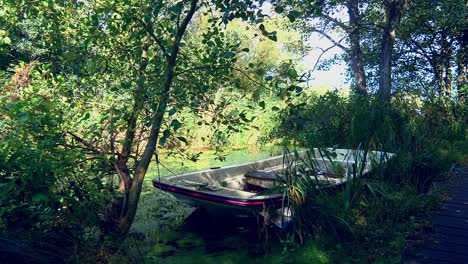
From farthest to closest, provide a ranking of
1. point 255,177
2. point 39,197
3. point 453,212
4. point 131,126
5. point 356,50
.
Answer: point 356,50 → point 255,177 → point 453,212 → point 131,126 → point 39,197

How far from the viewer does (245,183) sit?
19.5ft

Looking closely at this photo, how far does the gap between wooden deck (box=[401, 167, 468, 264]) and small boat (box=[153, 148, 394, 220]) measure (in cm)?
96

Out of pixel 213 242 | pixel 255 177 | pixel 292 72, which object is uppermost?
pixel 292 72

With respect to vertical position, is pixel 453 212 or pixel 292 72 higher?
pixel 292 72

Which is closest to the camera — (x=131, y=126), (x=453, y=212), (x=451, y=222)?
(x=131, y=126)

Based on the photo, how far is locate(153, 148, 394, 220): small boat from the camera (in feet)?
14.5

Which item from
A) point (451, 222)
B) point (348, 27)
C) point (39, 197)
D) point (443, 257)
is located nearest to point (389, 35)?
point (348, 27)

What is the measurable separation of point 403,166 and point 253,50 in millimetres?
21721

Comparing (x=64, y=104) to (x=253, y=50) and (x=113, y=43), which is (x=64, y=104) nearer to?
(x=113, y=43)

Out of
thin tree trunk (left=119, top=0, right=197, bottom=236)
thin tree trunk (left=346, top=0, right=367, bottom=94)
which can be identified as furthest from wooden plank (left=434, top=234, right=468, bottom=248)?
thin tree trunk (left=346, top=0, right=367, bottom=94)

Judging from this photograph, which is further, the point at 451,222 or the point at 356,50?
the point at 356,50

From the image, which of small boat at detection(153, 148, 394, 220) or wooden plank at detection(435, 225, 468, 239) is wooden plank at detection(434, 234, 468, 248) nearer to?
wooden plank at detection(435, 225, 468, 239)

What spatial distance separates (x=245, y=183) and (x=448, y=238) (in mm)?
3016

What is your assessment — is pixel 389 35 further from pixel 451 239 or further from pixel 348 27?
pixel 451 239
